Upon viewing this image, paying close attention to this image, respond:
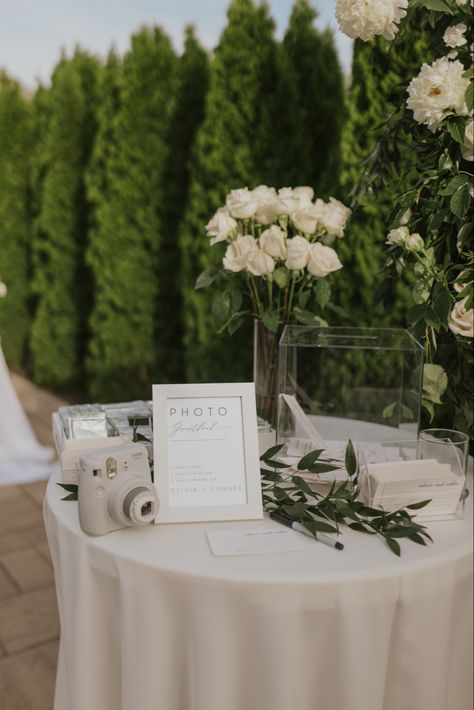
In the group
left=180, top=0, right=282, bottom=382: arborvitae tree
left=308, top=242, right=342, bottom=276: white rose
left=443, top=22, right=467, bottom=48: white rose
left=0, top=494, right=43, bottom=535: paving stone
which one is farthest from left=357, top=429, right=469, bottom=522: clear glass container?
left=180, top=0, right=282, bottom=382: arborvitae tree

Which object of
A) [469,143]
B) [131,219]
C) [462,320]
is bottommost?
[462,320]

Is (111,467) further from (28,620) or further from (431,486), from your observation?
(28,620)

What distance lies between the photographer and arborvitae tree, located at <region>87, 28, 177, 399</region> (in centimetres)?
443

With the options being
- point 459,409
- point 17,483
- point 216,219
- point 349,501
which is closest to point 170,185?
point 17,483

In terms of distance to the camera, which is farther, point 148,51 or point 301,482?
point 148,51

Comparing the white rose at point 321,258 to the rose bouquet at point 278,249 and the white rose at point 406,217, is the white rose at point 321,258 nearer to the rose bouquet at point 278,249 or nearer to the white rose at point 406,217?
the rose bouquet at point 278,249

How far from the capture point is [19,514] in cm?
307

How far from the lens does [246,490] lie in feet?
4.31

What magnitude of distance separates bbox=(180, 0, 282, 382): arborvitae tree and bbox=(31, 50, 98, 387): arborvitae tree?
1.67 meters

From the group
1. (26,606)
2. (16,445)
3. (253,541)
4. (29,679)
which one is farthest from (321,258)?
(16,445)

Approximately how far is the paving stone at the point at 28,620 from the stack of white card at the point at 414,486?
1400 millimetres

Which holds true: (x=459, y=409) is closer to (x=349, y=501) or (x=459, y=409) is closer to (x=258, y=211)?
(x=349, y=501)

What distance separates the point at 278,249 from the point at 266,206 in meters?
0.14

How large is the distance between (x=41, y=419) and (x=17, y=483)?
1.32m
